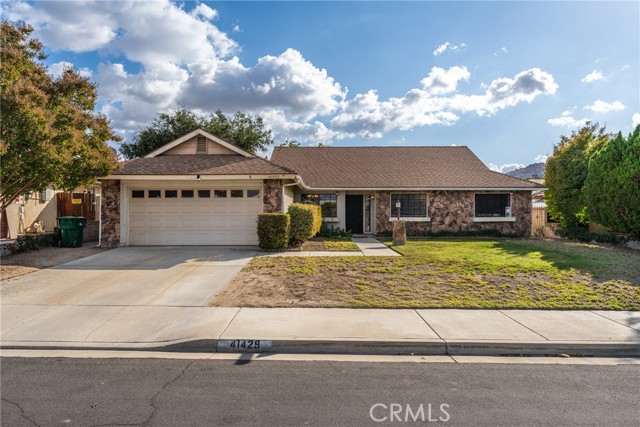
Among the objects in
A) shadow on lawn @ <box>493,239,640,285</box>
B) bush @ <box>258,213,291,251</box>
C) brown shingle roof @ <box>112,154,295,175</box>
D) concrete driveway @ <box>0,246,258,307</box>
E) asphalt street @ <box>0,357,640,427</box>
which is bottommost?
asphalt street @ <box>0,357,640,427</box>

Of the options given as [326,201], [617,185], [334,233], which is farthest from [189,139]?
[617,185]

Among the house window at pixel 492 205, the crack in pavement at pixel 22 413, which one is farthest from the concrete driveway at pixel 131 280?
the house window at pixel 492 205

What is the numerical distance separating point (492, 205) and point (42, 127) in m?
18.7

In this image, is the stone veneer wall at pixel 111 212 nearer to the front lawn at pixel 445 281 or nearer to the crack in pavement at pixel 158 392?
the front lawn at pixel 445 281

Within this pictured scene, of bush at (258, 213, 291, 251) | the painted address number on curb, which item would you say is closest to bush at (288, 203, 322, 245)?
bush at (258, 213, 291, 251)

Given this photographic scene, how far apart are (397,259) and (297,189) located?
905 cm

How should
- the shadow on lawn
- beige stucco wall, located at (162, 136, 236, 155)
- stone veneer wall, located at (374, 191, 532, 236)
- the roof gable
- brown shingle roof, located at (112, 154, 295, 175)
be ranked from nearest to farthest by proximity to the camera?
the shadow on lawn
brown shingle roof, located at (112, 154, 295, 175)
the roof gable
beige stucco wall, located at (162, 136, 236, 155)
stone veneer wall, located at (374, 191, 532, 236)

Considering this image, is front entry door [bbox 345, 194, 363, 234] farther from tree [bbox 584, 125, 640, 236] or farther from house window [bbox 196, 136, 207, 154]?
tree [bbox 584, 125, 640, 236]

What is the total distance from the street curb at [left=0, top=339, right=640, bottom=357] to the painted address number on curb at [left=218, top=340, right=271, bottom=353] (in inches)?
0.7

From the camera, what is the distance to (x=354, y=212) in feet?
66.4

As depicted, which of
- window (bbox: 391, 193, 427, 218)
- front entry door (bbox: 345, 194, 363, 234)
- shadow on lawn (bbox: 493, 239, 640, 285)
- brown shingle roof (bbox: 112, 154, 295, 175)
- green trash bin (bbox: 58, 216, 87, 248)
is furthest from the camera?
front entry door (bbox: 345, 194, 363, 234)

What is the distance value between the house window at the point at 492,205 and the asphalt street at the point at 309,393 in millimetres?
15212

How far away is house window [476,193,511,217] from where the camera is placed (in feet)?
62.7

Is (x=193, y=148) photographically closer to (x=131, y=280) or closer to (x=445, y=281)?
(x=131, y=280)
